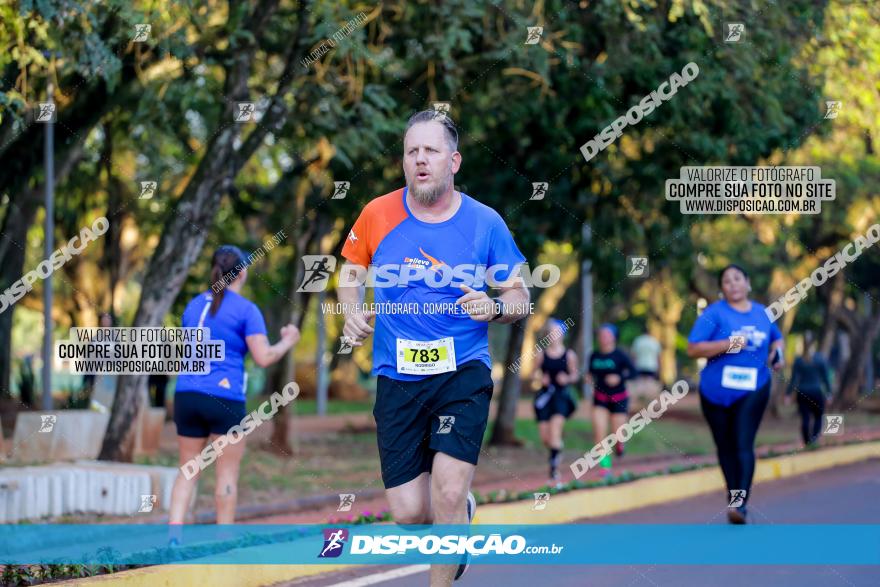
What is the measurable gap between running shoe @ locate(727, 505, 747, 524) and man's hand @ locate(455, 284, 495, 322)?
5377 millimetres

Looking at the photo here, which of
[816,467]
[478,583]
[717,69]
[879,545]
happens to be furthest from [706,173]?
[478,583]

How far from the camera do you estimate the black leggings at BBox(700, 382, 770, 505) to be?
1042cm

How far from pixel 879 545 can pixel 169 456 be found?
435 inches

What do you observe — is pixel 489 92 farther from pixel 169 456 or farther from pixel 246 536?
pixel 246 536

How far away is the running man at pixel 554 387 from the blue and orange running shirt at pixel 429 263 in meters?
9.05

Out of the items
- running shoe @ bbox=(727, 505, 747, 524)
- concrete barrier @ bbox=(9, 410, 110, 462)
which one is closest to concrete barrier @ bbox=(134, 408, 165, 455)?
concrete barrier @ bbox=(9, 410, 110, 462)

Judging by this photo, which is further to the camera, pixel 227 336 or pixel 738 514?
pixel 738 514

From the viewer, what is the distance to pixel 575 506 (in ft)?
40.2

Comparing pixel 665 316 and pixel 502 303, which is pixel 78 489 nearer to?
pixel 502 303

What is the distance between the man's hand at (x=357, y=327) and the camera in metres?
5.92

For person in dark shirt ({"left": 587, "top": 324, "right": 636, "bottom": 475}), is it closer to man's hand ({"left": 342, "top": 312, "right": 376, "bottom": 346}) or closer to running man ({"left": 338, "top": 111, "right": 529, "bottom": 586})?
running man ({"left": 338, "top": 111, "right": 529, "bottom": 586})

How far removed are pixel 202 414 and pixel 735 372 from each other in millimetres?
4108

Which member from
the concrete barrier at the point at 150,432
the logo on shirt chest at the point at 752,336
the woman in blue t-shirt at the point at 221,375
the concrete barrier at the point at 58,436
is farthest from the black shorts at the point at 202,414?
the concrete barrier at the point at 150,432

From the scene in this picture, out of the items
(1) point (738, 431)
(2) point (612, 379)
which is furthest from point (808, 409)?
(1) point (738, 431)
